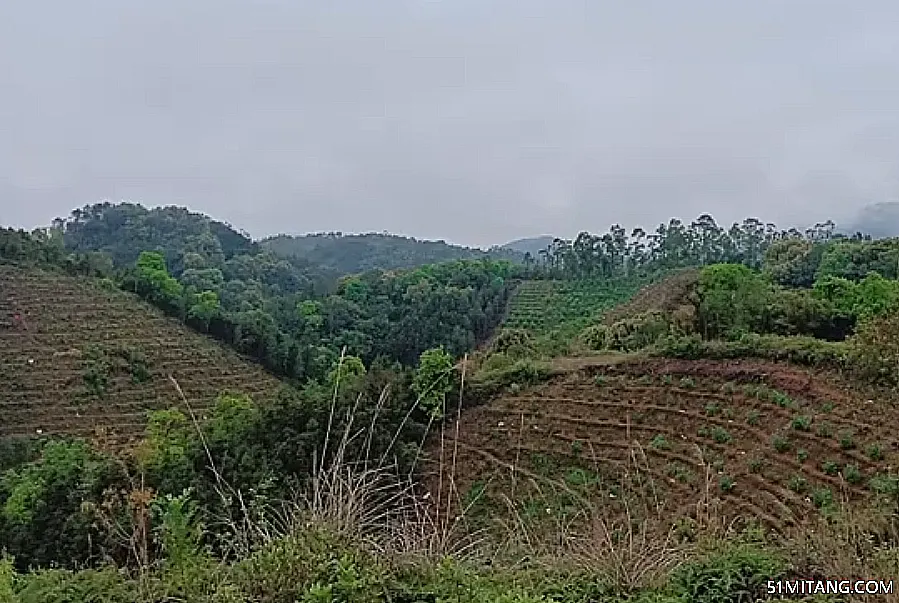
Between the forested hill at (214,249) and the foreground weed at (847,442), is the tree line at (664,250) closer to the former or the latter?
the forested hill at (214,249)

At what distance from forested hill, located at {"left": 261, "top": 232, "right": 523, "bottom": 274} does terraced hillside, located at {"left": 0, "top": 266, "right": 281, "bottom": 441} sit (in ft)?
106

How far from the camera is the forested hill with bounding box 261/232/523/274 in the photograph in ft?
205

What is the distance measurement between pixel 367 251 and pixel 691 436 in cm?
5706

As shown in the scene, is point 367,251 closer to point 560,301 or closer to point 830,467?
point 560,301

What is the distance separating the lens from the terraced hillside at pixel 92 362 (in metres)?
21.3

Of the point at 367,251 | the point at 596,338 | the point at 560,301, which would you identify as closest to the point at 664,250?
the point at 560,301

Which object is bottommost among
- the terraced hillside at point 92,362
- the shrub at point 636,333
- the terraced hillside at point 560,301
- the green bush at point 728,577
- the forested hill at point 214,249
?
the terraced hillside at point 92,362

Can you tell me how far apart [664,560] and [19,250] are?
3248 cm

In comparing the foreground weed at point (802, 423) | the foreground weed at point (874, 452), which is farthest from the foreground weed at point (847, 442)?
the foreground weed at point (802, 423)

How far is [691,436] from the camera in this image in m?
11.2

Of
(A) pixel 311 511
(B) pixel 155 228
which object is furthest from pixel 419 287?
(A) pixel 311 511

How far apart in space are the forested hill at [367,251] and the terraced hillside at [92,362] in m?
32.3

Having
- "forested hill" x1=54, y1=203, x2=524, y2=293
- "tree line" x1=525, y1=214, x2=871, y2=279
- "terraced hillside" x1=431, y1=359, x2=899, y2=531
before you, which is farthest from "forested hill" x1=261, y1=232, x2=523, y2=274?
"terraced hillside" x1=431, y1=359, x2=899, y2=531

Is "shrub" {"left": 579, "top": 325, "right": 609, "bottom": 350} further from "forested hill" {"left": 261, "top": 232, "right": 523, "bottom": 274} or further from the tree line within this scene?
"forested hill" {"left": 261, "top": 232, "right": 523, "bottom": 274}
